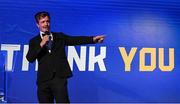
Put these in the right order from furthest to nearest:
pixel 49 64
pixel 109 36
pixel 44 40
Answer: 1. pixel 109 36
2. pixel 49 64
3. pixel 44 40

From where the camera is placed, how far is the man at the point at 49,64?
2336mm

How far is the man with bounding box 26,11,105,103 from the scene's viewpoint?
2.34m

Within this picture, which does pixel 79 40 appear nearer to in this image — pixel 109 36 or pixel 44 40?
pixel 44 40

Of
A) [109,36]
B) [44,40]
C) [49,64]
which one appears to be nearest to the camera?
[44,40]

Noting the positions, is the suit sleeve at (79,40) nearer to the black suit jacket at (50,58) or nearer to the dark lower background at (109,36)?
the black suit jacket at (50,58)

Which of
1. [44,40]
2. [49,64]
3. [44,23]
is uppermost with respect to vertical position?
[44,23]

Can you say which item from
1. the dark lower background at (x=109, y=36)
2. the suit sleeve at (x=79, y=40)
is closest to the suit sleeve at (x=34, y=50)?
the suit sleeve at (x=79, y=40)

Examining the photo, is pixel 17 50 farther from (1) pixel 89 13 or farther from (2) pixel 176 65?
(2) pixel 176 65

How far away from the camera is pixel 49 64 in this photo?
2.40 meters

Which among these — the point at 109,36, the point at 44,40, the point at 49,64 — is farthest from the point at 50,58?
the point at 109,36

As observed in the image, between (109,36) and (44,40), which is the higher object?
(109,36)

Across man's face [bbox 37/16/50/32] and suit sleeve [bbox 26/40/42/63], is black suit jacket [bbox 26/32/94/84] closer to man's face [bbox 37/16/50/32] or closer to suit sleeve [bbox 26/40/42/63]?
suit sleeve [bbox 26/40/42/63]

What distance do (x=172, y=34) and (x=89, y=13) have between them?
93 cm

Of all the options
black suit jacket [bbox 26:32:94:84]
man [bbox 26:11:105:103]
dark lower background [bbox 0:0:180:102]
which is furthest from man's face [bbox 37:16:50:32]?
dark lower background [bbox 0:0:180:102]
